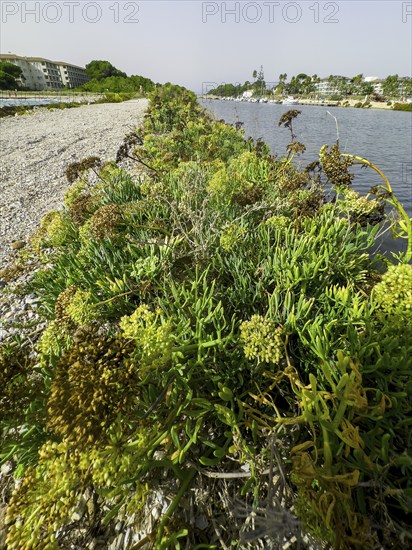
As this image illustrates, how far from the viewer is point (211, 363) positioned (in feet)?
6.01

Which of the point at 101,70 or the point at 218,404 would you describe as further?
the point at 101,70

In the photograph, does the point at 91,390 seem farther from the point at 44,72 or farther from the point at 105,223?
the point at 44,72

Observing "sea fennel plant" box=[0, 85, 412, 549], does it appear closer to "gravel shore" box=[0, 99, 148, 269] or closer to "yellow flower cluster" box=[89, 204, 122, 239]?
"yellow flower cluster" box=[89, 204, 122, 239]

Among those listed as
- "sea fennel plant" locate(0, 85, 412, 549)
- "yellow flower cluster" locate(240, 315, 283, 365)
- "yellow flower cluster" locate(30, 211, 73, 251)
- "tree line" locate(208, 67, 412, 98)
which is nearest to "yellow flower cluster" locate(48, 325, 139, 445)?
"sea fennel plant" locate(0, 85, 412, 549)

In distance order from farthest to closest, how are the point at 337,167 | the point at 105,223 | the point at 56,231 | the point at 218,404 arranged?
1. the point at 56,231
2. the point at 105,223
3. the point at 337,167
4. the point at 218,404

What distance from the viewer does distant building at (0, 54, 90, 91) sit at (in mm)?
77188

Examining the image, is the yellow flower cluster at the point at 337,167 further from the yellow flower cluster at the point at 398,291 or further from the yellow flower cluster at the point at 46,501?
the yellow flower cluster at the point at 46,501

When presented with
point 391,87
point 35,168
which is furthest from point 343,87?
point 35,168

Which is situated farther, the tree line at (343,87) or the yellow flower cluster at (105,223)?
the tree line at (343,87)

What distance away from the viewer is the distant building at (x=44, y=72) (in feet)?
253

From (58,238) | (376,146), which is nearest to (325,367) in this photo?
(58,238)

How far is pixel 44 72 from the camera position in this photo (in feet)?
274

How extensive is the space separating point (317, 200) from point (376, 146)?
16082 mm

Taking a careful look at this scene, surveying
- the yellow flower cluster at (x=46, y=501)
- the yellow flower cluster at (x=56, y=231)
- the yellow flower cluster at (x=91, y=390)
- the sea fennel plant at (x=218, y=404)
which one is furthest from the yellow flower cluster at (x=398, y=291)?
the yellow flower cluster at (x=56, y=231)
